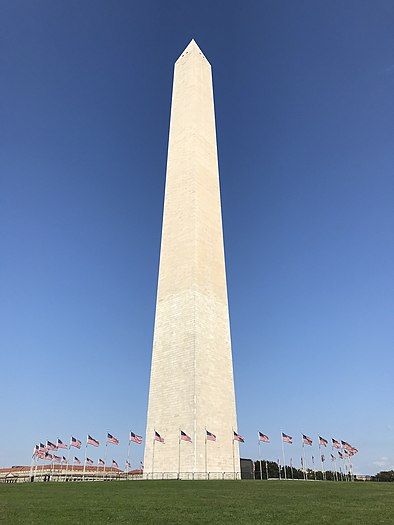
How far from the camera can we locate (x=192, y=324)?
3212 cm

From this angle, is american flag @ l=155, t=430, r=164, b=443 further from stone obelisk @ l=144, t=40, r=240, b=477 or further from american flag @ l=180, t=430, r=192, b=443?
american flag @ l=180, t=430, r=192, b=443

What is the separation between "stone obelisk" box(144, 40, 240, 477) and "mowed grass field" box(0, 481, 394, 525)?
10.6 meters

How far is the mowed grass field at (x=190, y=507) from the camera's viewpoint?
40.4 ft

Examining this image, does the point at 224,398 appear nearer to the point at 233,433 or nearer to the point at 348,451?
the point at 233,433

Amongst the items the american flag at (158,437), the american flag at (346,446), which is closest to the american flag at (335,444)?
the american flag at (346,446)

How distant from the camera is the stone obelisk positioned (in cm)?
2997

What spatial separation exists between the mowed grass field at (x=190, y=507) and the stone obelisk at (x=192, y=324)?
1063 centimetres

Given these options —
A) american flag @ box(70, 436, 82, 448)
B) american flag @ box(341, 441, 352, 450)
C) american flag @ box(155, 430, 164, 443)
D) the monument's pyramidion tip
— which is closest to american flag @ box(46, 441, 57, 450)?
american flag @ box(70, 436, 82, 448)

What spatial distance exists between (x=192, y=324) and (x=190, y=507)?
1809cm

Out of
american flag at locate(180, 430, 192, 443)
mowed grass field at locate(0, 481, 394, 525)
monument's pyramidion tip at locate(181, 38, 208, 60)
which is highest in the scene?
monument's pyramidion tip at locate(181, 38, 208, 60)

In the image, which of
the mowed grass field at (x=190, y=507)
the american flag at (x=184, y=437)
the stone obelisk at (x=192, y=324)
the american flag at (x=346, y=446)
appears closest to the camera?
the mowed grass field at (x=190, y=507)

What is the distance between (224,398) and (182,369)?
13.3 ft

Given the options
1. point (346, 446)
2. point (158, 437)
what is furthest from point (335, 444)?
point (158, 437)

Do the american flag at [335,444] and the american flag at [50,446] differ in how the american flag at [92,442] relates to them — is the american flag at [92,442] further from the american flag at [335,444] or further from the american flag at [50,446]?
the american flag at [335,444]
